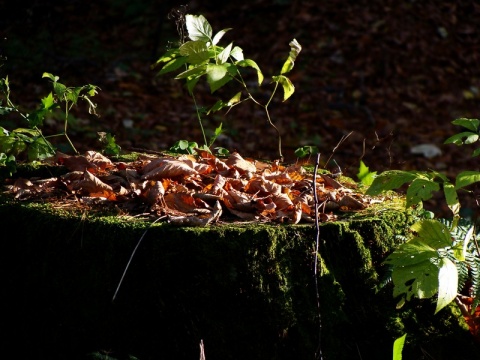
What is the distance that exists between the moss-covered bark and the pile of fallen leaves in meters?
0.13

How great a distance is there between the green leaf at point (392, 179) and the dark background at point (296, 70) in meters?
4.28

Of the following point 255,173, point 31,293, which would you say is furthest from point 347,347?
point 31,293

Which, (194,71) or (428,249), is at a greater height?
(194,71)

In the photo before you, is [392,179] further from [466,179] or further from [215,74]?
[215,74]

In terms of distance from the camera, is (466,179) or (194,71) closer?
(466,179)

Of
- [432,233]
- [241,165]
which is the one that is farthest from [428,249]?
[241,165]

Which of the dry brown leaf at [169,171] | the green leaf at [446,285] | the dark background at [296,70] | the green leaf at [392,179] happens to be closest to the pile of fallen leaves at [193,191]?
the dry brown leaf at [169,171]

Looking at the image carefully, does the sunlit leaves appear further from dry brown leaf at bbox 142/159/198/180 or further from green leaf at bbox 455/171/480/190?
dry brown leaf at bbox 142/159/198/180

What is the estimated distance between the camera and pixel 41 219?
2580 mm

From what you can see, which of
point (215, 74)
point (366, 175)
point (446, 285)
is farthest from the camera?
point (366, 175)

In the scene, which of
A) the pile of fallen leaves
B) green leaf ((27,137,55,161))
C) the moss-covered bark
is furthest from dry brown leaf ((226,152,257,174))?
green leaf ((27,137,55,161))

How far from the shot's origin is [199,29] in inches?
110

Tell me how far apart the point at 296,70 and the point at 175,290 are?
6.46 metres

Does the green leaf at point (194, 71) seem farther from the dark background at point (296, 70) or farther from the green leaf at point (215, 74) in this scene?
the dark background at point (296, 70)
